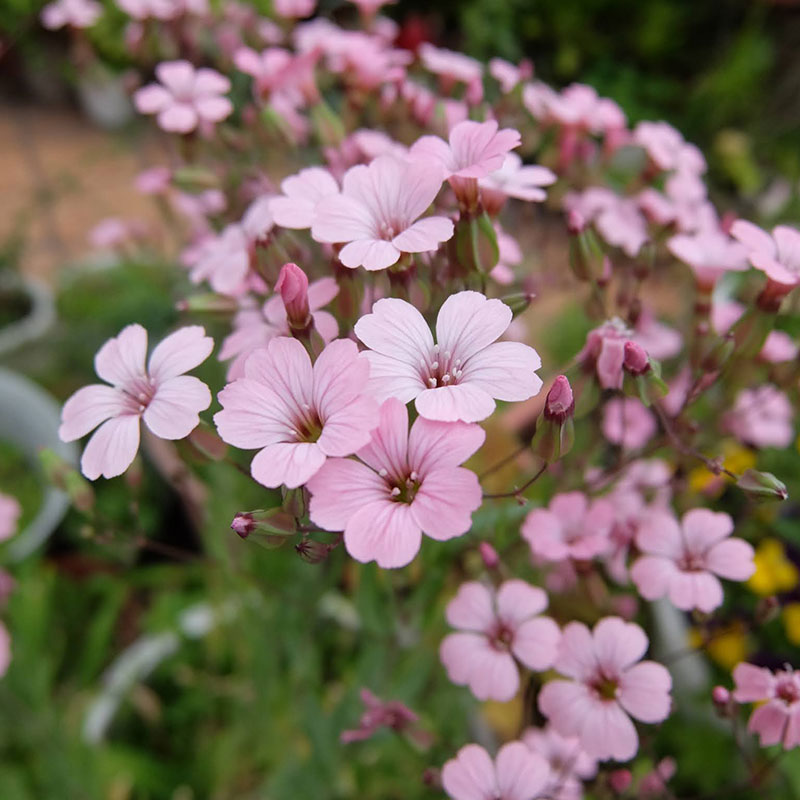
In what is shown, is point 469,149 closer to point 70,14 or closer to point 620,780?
point 620,780

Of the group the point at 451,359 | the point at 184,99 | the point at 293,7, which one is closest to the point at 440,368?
the point at 451,359

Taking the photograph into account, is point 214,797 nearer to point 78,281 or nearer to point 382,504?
point 382,504

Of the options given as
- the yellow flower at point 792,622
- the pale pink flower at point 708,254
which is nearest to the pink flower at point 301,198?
the pale pink flower at point 708,254

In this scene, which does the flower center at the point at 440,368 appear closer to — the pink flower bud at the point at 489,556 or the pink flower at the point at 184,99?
the pink flower bud at the point at 489,556

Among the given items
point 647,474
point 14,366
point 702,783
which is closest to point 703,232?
point 647,474

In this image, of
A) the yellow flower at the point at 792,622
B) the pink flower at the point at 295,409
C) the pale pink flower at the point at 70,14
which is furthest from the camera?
the yellow flower at the point at 792,622

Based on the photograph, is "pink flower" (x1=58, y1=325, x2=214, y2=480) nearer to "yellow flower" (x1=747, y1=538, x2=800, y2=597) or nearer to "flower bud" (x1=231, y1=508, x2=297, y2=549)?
"flower bud" (x1=231, y1=508, x2=297, y2=549)
